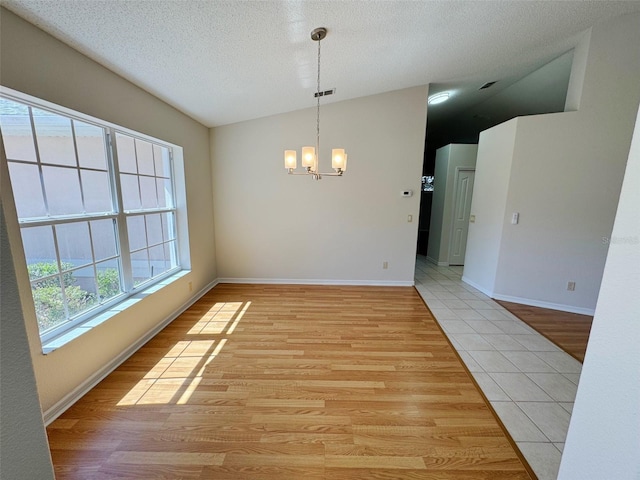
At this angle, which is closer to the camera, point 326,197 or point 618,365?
point 618,365

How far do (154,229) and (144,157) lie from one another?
0.79 meters

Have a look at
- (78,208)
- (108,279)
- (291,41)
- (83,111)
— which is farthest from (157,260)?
(291,41)

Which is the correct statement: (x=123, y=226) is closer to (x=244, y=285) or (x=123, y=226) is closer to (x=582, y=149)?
(x=244, y=285)

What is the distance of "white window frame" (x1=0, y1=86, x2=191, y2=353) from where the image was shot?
178 cm

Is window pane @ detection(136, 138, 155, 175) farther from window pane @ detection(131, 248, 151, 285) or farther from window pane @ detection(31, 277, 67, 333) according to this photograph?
window pane @ detection(31, 277, 67, 333)

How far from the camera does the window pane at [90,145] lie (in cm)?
208

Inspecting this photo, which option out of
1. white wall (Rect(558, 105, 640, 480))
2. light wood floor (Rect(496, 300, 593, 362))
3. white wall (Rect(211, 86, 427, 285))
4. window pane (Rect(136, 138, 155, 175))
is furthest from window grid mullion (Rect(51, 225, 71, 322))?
light wood floor (Rect(496, 300, 593, 362))

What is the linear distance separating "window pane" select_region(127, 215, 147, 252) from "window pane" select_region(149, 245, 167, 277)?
0.57 feet

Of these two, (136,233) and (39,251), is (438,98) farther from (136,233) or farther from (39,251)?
(39,251)

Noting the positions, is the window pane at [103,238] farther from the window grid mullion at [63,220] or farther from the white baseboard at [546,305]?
the white baseboard at [546,305]

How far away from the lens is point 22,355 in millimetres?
606

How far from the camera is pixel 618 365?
85 centimetres

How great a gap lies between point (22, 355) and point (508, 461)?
223cm

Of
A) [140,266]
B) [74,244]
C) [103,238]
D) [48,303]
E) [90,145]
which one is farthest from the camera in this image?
[140,266]
